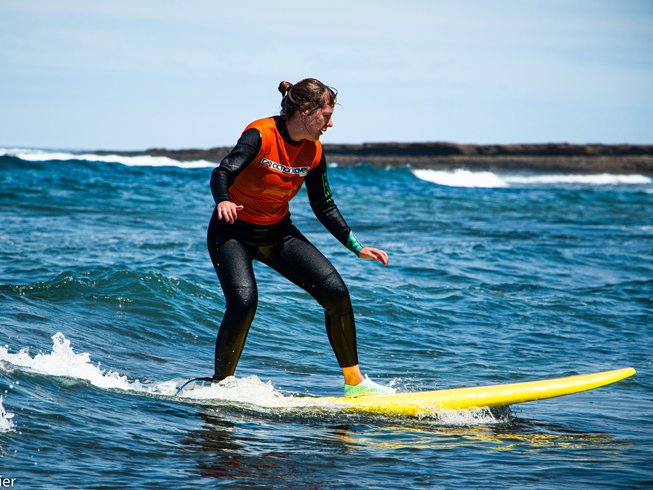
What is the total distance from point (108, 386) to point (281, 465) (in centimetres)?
201

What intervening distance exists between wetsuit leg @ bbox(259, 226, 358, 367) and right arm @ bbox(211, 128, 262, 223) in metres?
0.52

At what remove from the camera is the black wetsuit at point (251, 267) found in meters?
5.42

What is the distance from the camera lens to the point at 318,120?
17.4 ft

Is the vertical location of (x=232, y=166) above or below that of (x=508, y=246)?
above

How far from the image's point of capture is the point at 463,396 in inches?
227

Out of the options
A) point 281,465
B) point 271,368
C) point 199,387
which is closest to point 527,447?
point 281,465

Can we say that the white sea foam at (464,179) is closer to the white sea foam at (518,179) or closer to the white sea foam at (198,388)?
the white sea foam at (518,179)

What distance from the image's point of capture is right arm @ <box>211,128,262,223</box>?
512 centimetres

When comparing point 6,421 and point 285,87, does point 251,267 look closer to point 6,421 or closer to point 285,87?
point 285,87

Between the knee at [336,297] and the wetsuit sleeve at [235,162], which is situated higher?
the wetsuit sleeve at [235,162]

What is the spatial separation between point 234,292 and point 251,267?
0.28 meters

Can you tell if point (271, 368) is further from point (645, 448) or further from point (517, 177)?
point (517, 177)

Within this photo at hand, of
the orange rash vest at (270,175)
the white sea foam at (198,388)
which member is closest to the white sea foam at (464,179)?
the white sea foam at (198,388)

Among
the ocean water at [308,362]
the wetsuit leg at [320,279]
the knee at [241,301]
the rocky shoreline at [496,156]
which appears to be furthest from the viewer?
the rocky shoreline at [496,156]
